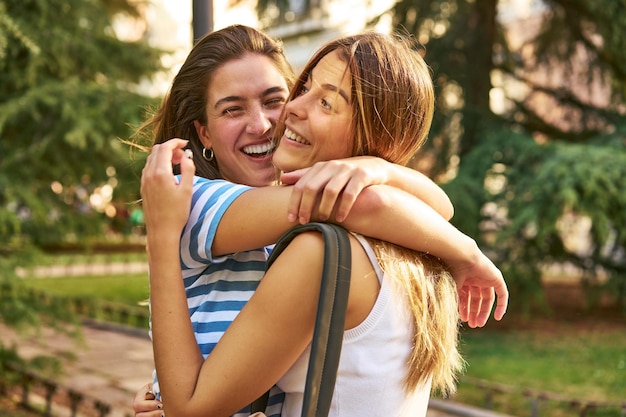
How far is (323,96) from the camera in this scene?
1.40 meters

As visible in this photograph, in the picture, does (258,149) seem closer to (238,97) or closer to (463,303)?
(238,97)

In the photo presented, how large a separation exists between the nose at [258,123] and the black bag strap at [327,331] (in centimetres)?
71

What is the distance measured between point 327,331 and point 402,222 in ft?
0.82

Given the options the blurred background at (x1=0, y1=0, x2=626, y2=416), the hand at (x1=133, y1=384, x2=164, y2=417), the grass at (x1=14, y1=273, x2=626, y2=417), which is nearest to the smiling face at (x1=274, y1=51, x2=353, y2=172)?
the hand at (x1=133, y1=384, x2=164, y2=417)

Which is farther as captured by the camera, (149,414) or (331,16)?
(331,16)

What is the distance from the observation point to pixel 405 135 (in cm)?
142

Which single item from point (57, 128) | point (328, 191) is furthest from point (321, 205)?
point (57, 128)

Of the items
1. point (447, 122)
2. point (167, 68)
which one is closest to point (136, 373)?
point (167, 68)

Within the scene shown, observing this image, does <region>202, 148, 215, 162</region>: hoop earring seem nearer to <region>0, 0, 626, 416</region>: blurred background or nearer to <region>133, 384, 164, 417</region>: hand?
<region>133, 384, 164, 417</region>: hand

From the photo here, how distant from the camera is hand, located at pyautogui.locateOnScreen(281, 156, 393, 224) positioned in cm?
121

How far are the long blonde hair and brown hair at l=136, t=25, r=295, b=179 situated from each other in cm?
49

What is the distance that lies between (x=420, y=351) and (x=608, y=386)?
259 inches

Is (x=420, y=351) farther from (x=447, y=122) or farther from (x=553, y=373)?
(x=447, y=122)

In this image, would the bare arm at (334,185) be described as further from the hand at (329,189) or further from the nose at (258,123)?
the nose at (258,123)
